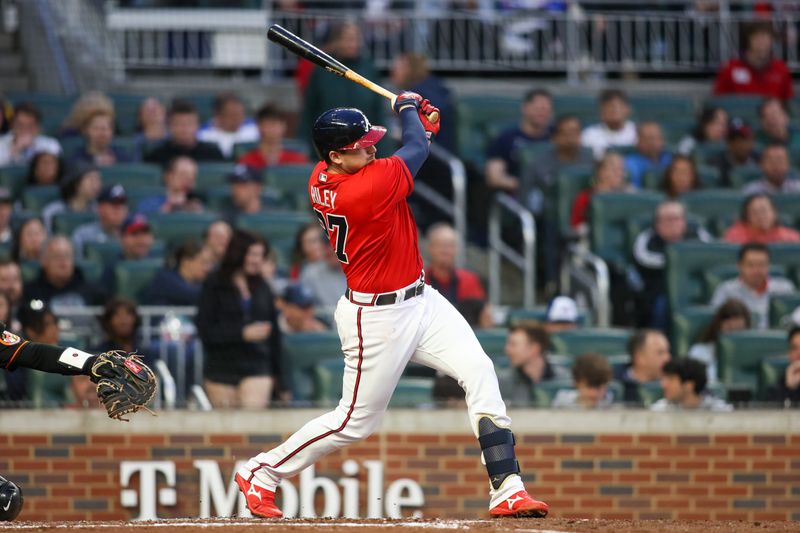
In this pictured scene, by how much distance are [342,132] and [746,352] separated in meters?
3.83

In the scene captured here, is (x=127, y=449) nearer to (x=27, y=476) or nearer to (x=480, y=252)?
(x=27, y=476)

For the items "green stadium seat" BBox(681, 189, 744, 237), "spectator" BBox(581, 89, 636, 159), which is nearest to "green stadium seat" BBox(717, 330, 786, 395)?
"green stadium seat" BBox(681, 189, 744, 237)

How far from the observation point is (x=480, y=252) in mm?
11039

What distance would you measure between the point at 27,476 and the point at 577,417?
3059mm

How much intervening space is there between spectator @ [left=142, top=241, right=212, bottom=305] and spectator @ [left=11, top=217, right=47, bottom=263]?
0.84m

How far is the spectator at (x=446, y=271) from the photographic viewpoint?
8.86 m

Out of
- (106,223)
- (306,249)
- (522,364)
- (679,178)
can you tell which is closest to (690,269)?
(679,178)

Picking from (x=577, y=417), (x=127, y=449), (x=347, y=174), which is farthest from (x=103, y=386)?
(x=577, y=417)

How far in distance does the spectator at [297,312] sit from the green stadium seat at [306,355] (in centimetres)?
24

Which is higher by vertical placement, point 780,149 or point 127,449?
point 780,149

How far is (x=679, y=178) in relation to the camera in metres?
10.6

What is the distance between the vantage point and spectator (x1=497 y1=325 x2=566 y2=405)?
8.27m

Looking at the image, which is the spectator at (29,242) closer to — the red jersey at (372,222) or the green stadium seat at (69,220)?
the green stadium seat at (69,220)

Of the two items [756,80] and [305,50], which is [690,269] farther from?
[305,50]
